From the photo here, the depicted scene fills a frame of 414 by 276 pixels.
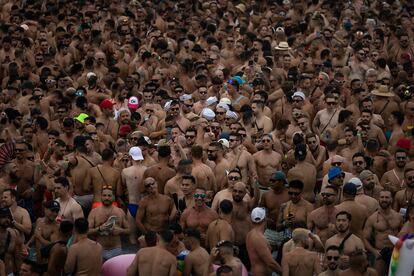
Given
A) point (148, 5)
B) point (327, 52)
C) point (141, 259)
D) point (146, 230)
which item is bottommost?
point (148, 5)

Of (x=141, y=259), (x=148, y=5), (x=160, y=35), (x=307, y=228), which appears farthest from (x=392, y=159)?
(x=148, y=5)

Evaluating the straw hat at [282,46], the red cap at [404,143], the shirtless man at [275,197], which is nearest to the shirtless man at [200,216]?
the shirtless man at [275,197]

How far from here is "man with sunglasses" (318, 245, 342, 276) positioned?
10695 millimetres

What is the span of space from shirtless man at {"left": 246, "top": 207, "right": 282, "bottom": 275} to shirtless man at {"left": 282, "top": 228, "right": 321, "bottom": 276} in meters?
0.50

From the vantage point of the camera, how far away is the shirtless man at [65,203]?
41.5ft

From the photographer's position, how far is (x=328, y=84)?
1764 cm

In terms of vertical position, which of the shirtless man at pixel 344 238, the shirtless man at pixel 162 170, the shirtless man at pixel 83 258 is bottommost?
the shirtless man at pixel 162 170

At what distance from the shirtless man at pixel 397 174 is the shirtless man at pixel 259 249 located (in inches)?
99.0

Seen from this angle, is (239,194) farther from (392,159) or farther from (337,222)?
(392,159)

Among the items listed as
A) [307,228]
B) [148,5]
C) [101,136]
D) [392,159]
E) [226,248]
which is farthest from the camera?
[148,5]

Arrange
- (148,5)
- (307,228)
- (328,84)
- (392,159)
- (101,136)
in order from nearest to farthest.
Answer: (307,228)
(392,159)
(101,136)
(328,84)
(148,5)

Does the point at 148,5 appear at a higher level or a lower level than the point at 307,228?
lower

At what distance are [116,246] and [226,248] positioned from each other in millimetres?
2218

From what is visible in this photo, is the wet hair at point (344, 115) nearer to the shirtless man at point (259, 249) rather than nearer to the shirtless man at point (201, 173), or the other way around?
the shirtless man at point (201, 173)
